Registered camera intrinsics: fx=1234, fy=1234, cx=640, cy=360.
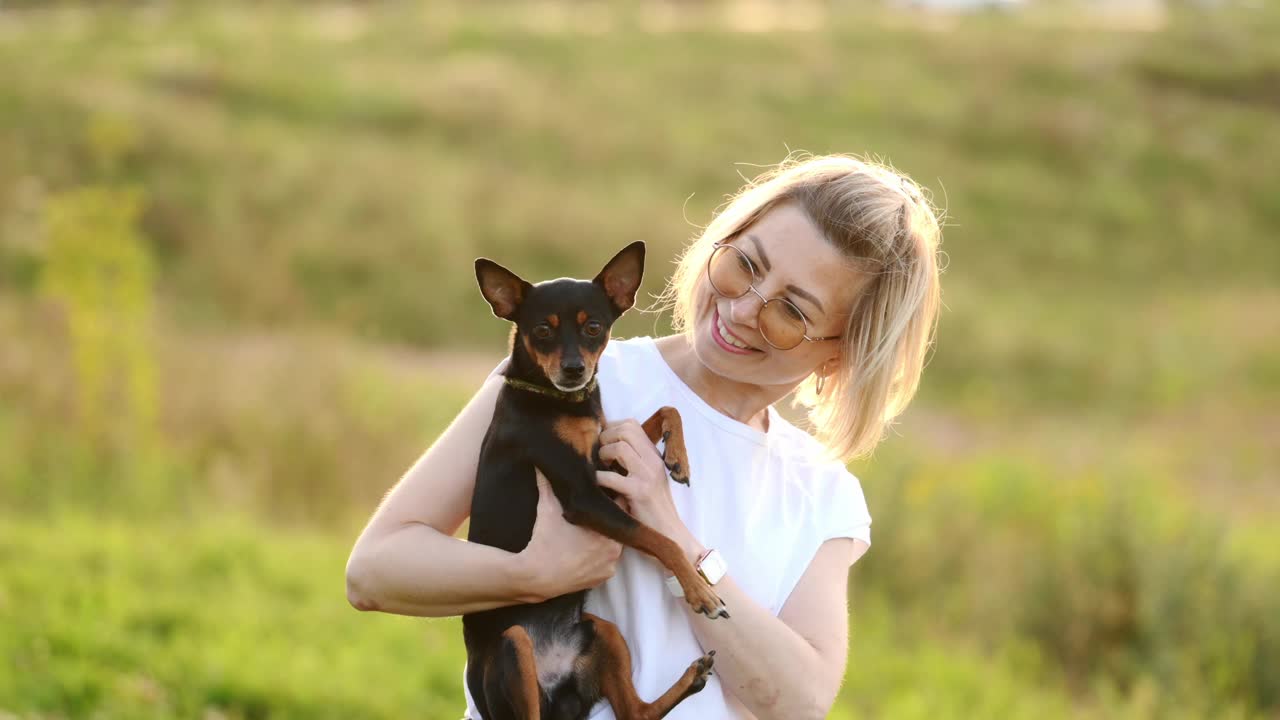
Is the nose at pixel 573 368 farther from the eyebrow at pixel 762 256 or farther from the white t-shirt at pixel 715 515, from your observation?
the eyebrow at pixel 762 256

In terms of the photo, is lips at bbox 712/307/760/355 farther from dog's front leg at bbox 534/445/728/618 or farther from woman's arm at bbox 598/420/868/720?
dog's front leg at bbox 534/445/728/618

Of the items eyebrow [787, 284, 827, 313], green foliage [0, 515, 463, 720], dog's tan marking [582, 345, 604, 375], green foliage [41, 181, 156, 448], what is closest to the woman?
eyebrow [787, 284, 827, 313]

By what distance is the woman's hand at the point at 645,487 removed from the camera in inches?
84.0

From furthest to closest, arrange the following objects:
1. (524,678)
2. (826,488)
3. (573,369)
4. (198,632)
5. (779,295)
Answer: (198,632) < (826,488) < (779,295) < (573,369) < (524,678)

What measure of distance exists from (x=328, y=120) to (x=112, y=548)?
51.6ft

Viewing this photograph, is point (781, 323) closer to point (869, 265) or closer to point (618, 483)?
point (869, 265)

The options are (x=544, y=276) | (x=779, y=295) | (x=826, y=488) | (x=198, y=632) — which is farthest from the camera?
(x=544, y=276)

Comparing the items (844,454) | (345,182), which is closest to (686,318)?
(844,454)

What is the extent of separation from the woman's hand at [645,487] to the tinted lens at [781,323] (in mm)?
324

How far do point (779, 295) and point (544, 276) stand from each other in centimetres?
1475

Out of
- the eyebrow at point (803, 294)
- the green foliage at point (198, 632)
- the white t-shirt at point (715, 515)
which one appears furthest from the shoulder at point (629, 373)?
the green foliage at point (198, 632)

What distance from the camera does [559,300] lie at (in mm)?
2311

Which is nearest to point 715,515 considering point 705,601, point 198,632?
point 705,601

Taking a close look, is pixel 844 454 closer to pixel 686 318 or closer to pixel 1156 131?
pixel 686 318
